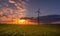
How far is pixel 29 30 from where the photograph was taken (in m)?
6.15

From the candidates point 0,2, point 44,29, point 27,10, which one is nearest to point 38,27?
point 44,29

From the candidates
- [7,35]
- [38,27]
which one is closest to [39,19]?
[38,27]

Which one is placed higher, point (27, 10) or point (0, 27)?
point (27, 10)

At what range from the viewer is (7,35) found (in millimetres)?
6180

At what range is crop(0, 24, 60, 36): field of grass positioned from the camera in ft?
19.8

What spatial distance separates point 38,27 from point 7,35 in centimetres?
104

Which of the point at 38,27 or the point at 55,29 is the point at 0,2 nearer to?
the point at 38,27

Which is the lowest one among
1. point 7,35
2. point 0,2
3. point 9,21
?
point 7,35

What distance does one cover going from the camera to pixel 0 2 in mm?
6336

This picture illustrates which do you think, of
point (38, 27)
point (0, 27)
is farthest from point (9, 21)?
point (38, 27)

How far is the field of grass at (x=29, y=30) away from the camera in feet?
19.8

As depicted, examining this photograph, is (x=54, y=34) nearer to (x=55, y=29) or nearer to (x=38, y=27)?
(x=55, y=29)

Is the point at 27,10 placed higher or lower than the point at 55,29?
higher

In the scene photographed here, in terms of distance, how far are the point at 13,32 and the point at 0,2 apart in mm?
1091
